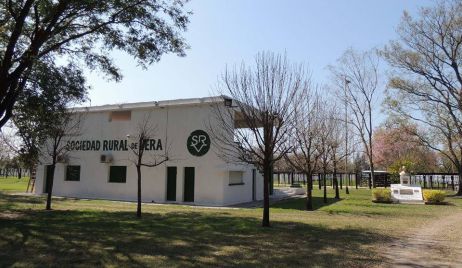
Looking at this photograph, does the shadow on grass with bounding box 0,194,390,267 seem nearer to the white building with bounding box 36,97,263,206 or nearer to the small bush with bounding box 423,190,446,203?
the white building with bounding box 36,97,263,206

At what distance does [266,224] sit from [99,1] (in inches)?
345

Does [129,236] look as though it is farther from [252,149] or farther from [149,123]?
[149,123]

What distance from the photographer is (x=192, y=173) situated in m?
22.9

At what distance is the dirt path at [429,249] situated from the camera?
770 cm

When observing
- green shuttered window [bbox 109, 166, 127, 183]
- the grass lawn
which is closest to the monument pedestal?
the grass lawn

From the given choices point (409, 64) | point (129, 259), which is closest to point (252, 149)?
point (129, 259)

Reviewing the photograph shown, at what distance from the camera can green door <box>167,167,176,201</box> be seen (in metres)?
23.3

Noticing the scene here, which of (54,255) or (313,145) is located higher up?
(313,145)

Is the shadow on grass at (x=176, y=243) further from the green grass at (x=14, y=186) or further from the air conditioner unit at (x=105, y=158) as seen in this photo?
the green grass at (x=14, y=186)

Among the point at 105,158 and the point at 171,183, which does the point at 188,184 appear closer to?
the point at 171,183

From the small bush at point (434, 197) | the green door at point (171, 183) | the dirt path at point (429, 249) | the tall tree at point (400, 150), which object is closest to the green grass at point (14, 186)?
the green door at point (171, 183)

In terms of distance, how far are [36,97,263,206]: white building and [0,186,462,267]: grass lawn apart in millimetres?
6918

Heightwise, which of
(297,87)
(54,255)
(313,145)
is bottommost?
(54,255)

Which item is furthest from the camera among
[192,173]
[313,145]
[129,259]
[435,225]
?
[192,173]
